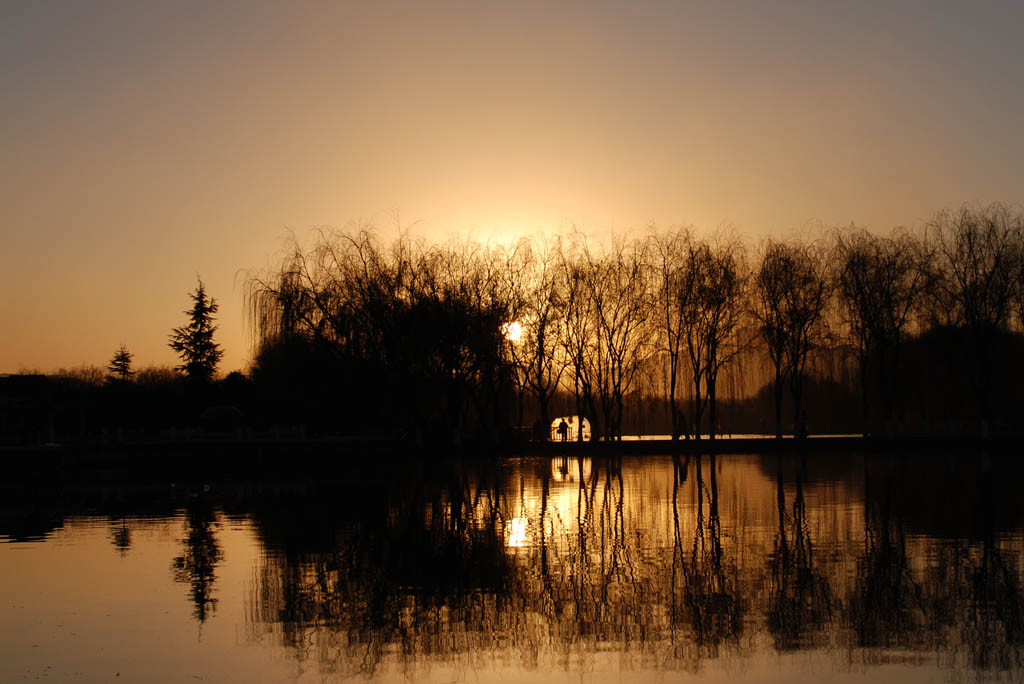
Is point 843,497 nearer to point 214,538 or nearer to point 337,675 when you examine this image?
point 214,538

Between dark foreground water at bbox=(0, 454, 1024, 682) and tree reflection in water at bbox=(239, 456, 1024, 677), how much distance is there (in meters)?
0.05

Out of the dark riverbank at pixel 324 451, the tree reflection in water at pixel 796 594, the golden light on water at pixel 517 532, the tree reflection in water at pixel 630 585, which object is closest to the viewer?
the tree reflection in water at pixel 630 585

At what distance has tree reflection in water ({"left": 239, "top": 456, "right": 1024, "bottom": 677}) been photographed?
1074 centimetres

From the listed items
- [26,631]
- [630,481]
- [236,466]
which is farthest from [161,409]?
[26,631]

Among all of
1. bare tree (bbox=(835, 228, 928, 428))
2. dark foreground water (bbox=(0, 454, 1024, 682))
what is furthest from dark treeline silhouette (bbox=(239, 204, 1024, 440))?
dark foreground water (bbox=(0, 454, 1024, 682))

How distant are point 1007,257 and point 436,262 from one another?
30.7 metres

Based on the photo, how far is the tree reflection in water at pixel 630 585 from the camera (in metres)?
10.7

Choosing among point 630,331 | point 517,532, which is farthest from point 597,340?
point 517,532

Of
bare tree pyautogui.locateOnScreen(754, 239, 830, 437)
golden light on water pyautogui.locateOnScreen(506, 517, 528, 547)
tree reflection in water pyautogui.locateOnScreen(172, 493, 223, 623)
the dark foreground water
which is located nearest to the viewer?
the dark foreground water

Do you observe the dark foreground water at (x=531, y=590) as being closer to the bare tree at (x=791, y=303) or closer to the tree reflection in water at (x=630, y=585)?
the tree reflection in water at (x=630, y=585)

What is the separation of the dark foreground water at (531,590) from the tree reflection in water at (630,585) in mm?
53

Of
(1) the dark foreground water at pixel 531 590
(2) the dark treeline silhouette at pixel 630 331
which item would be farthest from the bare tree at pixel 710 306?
Answer: (1) the dark foreground water at pixel 531 590

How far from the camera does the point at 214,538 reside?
67.8 ft

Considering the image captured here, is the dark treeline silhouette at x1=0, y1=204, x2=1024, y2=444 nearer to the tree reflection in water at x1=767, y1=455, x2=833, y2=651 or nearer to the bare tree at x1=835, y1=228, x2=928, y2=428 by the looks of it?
the bare tree at x1=835, y1=228, x2=928, y2=428
